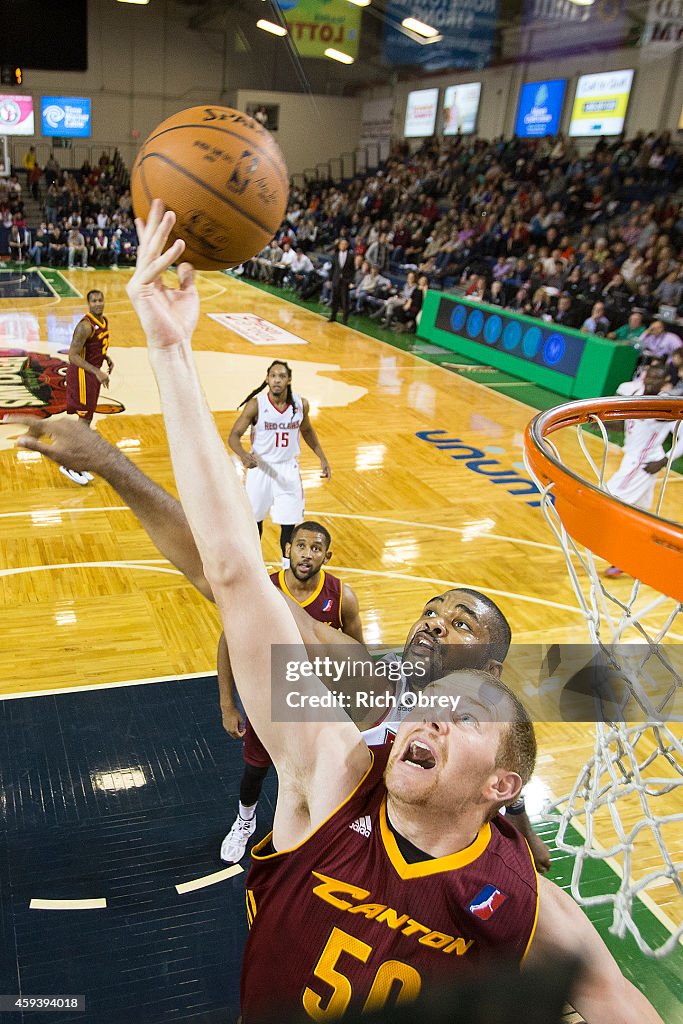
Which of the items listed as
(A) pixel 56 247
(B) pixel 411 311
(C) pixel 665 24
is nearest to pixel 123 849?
(B) pixel 411 311

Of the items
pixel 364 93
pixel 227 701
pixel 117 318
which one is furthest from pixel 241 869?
pixel 364 93

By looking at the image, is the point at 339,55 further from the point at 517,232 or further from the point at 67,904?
the point at 67,904

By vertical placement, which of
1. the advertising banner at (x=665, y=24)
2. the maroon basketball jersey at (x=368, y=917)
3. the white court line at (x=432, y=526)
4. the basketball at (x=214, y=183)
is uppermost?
the advertising banner at (x=665, y=24)

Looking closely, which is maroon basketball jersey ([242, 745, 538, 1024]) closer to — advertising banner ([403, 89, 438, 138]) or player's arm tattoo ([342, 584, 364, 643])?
player's arm tattoo ([342, 584, 364, 643])

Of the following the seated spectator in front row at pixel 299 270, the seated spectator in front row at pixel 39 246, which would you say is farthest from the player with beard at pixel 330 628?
the seated spectator in front row at pixel 39 246

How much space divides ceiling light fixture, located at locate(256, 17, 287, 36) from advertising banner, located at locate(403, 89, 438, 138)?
14.0ft

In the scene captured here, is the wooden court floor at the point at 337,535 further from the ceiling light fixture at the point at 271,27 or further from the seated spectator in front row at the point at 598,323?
the ceiling light fixture at the point at 271,27

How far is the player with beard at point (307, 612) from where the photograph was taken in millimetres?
3600

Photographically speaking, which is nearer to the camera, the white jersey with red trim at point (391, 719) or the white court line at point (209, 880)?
the white jersey with red trim at point (391, 719)

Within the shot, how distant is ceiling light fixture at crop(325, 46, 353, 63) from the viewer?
72.9 ft

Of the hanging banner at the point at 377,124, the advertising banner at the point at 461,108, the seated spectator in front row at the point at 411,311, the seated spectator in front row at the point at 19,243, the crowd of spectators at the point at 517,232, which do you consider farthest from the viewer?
the hanging banner at the point at 377,124

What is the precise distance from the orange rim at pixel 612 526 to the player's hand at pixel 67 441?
133 centimetres

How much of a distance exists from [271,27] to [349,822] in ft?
81.6

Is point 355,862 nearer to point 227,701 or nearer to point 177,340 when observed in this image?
point 177,340
